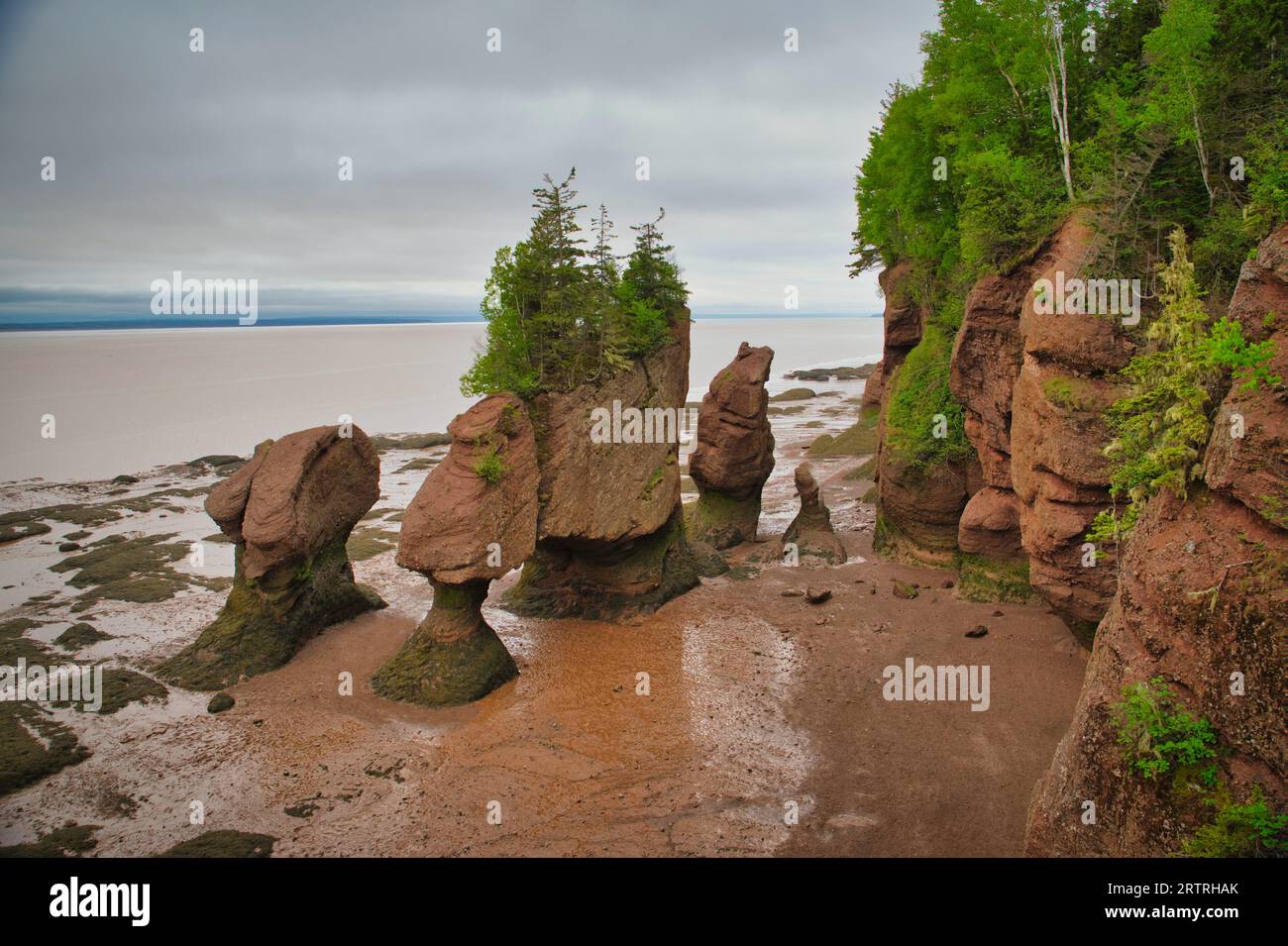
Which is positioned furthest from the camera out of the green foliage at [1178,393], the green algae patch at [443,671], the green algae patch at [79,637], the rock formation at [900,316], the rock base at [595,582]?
the rock formation at [900,316]

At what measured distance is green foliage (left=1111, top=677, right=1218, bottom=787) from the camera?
8195 mm

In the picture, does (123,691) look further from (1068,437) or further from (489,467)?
(1068,437)

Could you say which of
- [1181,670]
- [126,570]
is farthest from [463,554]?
[126,570]

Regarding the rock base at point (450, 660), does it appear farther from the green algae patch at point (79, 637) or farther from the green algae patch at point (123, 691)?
the green algae patch at point (79, 637)

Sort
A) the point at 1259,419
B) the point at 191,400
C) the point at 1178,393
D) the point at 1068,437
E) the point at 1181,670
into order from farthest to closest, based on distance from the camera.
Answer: the point at 191,400
the point at 1068,437
the point at 1178,393
the point at 1181,670
the point at 1259,419

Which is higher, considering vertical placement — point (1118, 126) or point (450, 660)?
point (1118, 126)

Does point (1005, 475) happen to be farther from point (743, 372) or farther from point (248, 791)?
point (248, 791)

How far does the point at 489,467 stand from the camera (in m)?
19.7

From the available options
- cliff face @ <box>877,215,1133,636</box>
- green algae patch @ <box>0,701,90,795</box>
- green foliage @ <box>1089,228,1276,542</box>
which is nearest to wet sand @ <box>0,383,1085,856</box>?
green algae patch @ <box>0,701,90,795</box>

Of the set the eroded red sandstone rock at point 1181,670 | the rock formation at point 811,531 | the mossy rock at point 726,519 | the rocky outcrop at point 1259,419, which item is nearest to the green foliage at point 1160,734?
the eroded red sandstone rock at point 1181,670

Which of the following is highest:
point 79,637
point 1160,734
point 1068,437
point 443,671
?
point 1068,437

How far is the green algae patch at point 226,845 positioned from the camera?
13172 mm

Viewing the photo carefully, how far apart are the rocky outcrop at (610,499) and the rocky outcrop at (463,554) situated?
199 centimetres

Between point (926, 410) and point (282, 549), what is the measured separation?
68.0 feet
